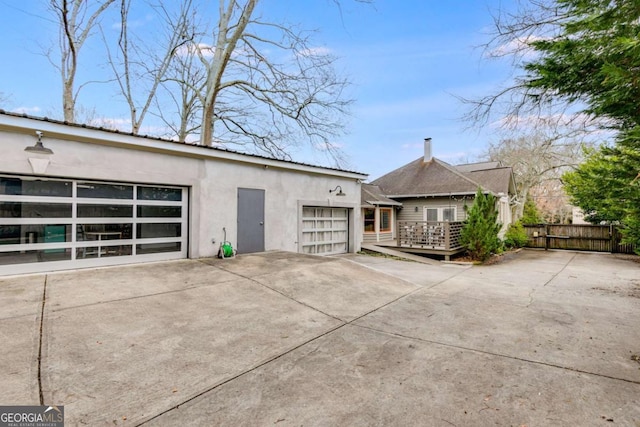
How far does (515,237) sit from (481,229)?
6.71m

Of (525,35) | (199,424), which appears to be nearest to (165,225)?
(199,424)

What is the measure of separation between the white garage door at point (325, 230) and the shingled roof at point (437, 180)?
6.54m

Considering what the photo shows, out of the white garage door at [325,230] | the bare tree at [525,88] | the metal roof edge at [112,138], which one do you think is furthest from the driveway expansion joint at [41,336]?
the white garage door at [325,230]

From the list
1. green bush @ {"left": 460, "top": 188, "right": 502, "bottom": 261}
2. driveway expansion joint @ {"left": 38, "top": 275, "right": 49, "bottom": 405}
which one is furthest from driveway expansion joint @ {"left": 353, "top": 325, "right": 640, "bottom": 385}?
green bush @ {"left": 460, "top": 188, "right": 502, "bottom": 261}

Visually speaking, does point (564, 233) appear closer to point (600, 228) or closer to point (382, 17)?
point (600, 228)

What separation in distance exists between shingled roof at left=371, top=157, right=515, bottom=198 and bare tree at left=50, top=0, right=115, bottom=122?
1639cm

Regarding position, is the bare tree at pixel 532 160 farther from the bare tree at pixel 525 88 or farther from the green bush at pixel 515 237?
the bare tree at pixel 525 88

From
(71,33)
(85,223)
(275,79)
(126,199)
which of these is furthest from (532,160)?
(71,33)

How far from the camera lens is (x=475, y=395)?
2680mm

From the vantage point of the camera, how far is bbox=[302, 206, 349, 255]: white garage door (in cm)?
1098

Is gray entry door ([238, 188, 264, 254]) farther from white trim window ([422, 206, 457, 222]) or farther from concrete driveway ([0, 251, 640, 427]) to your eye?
white trim window ([422, 206, 457, 222])

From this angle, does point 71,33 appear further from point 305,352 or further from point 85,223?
point 305,352

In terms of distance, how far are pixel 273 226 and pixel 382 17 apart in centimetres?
766

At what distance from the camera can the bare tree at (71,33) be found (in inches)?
482
